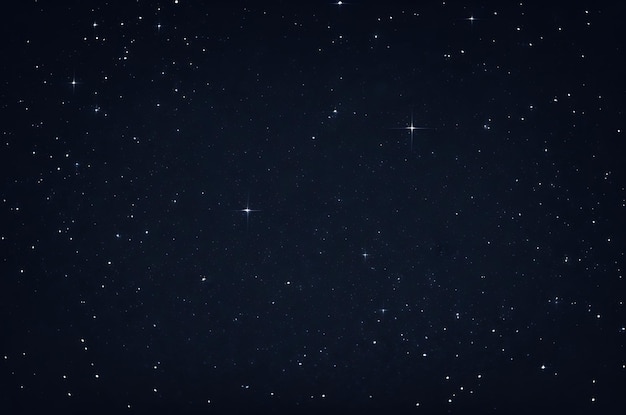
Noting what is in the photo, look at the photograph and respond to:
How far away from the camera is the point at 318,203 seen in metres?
1.06

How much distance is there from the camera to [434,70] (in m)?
1.05

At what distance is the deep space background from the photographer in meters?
1.04

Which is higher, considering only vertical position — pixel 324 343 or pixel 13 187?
pixel 13 187

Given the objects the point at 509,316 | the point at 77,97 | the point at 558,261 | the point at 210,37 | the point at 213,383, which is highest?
the point at 210,37

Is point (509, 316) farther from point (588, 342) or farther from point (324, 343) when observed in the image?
→ point (324, 343)

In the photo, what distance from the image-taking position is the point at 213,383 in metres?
1.08

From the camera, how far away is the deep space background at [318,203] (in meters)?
1.04

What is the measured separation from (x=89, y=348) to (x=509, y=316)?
83 centimetres

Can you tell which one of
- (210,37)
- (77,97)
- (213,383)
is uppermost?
(210,37)

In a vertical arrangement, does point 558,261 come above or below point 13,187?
below

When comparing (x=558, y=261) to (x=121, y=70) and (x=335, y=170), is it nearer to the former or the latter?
(x=335, y=170)

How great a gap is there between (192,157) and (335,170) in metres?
0.28

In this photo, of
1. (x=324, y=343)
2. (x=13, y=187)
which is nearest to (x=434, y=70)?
(x=324, y=343)

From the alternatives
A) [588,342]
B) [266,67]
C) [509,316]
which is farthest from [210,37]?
[588,342]
